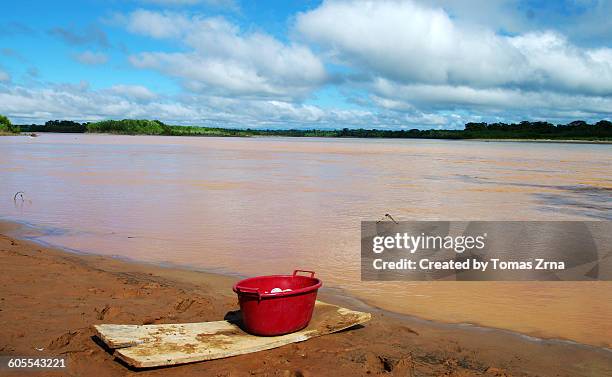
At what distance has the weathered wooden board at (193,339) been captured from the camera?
16.1ft

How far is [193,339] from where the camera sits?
5.36 meters

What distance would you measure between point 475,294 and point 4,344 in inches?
229

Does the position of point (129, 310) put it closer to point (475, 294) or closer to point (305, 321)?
point (305, 321)

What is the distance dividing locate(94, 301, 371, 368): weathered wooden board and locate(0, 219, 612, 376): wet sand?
82mm

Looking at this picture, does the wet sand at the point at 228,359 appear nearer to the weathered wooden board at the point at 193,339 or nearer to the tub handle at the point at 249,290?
the weathered wooden board at the point at 193,339

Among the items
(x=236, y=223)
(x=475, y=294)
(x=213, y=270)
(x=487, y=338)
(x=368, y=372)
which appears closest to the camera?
(x=368, y=372)

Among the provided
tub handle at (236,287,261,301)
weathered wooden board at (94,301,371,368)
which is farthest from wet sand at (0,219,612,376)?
tub handle at (236,287,261,301)

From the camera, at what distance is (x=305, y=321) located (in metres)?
5.65

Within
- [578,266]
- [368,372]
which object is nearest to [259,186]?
[578,266]

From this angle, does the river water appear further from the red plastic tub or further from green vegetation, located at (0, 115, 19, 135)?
green vegetation, located at (0, 115, 19, 135)

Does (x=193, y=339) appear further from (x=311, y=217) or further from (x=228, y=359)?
(x=311, y=217)

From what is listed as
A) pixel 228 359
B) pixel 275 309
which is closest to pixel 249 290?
pixel 275 309

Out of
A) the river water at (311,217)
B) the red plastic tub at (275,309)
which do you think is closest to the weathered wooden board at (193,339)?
the red plastic tub at (275,309)

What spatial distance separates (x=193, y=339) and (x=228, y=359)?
480 millimetres
